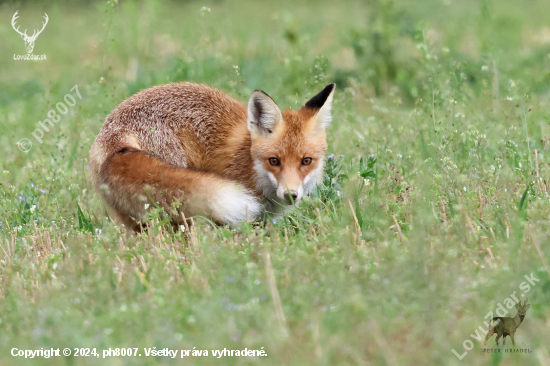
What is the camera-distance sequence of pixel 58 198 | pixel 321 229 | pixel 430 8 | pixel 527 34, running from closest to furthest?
pixel 321 229, pixel 58 198, pixel 527 34, pixel 430 8

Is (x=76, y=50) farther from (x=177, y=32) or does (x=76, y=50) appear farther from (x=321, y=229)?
(x=321, y=229)

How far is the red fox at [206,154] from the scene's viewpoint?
4.56 metres

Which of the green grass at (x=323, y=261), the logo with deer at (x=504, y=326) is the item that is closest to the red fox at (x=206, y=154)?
the green grass at (x=323, y=261)

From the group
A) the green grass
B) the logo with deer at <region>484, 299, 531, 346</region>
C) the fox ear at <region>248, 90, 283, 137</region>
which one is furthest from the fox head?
the logo with deer at <region>484, 299, 531, 346</region>

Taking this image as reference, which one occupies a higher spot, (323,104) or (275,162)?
(323,104)

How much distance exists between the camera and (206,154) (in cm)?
549

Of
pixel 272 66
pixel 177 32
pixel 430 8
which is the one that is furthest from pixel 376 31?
pixel 177 32

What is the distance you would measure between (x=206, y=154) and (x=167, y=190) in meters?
1.04

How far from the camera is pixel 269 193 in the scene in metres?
5.29

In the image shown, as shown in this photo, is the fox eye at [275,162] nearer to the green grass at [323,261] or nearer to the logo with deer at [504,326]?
the green grass at [323,261]

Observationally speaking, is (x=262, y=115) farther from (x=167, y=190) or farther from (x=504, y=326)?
(x=504, y=326)

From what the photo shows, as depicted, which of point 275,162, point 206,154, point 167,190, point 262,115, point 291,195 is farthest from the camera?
point 206,154

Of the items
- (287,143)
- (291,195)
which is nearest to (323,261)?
(291,195)

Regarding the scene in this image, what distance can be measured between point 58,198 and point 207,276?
2.95 metres
